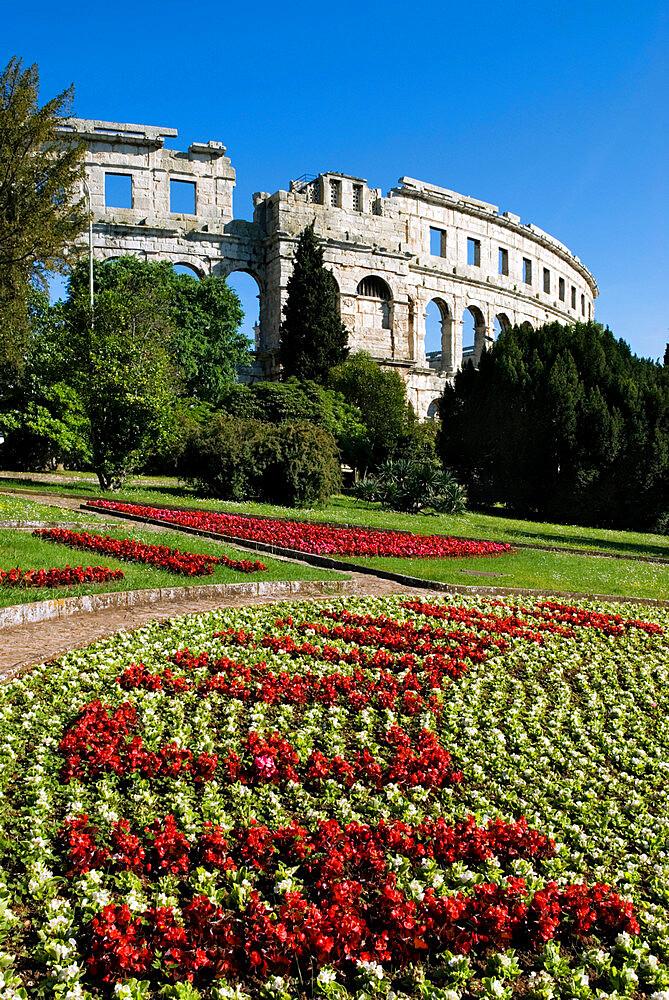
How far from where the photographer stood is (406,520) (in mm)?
20281

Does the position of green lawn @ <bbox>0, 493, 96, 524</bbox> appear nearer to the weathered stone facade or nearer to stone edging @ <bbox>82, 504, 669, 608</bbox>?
stone edging @ <bbox>82, 504, 669, 608</bbox>

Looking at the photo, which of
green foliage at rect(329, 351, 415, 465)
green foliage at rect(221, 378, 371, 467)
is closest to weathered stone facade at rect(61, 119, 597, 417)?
green foliage at rect(329, 351, 415, 465)

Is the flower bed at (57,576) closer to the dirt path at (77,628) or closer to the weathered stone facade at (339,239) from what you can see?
the dirt path at (77,628)

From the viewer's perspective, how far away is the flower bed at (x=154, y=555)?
33.6ft

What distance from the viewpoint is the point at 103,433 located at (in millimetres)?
20375

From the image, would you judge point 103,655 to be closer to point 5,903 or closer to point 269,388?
point 5,903

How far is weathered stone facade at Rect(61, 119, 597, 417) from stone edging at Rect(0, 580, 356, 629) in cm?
3316

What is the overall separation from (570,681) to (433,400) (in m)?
43.5

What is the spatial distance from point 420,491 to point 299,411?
27.0ft

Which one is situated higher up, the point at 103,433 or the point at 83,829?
the point at 103,433

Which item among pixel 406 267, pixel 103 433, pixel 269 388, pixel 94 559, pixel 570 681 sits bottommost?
pixel 570 681

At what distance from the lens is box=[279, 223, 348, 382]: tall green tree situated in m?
38.8

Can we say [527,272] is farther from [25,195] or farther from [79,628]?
[79,628]

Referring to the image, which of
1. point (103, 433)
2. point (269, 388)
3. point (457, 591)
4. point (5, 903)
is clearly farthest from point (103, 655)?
point (269, 388)
